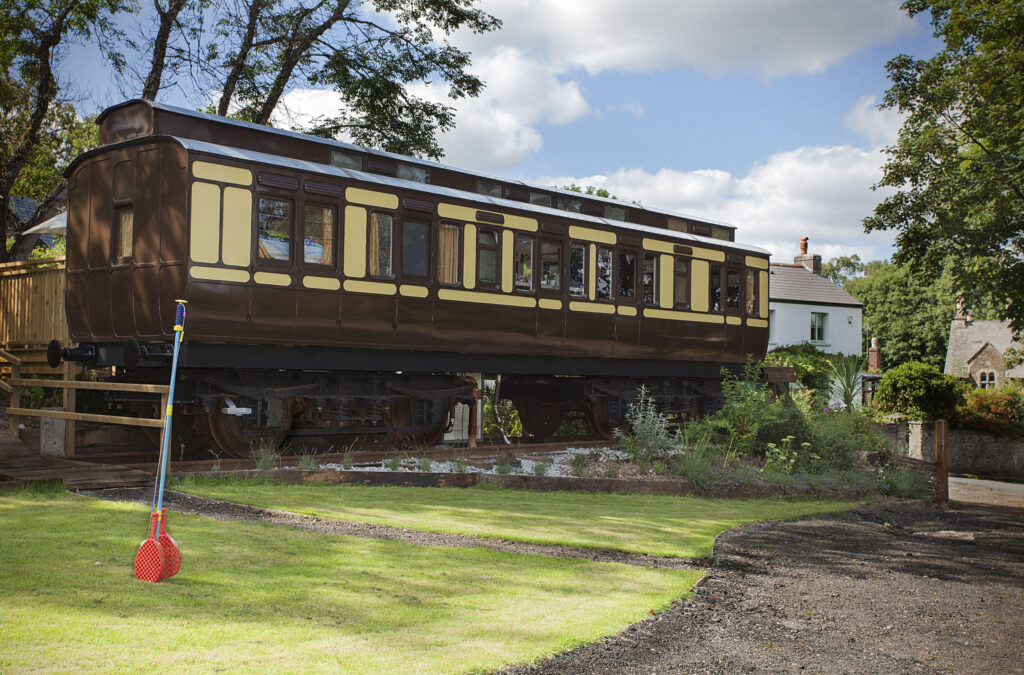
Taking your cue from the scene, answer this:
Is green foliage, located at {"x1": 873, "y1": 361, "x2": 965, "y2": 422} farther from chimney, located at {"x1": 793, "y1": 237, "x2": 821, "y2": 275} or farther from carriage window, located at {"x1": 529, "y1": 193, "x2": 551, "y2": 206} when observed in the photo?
carriage window, located at {"x1": 529, "y1": 193, "x2": 551, "y2": 206}

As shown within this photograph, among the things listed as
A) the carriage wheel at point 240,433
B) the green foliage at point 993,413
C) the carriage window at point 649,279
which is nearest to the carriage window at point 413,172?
the carriage wheel at point 240,433

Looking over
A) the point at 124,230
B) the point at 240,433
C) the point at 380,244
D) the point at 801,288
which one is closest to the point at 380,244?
the point at 380,244

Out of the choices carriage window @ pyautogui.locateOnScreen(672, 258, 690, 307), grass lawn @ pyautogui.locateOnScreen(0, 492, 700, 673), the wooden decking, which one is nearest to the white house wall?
carriage window @ pyautogui.locateOnScreen(672, 258, 690, 307)

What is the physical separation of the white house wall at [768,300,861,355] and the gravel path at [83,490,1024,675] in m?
32.8

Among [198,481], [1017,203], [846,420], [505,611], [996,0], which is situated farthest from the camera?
[1017,203]

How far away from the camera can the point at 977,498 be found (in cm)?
2088

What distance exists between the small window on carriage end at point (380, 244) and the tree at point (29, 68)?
10.7 m

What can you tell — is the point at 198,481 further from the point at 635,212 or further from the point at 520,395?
the point at 635,212

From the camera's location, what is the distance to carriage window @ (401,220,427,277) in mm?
12289

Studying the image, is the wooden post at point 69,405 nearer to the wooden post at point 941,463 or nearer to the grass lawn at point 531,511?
the grass lawn at point 531,511

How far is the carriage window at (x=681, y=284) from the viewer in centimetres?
1662

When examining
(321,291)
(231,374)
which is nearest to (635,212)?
(321,291)

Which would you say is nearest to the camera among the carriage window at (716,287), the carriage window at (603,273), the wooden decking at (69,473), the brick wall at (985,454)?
the wooden decking at (69,473)

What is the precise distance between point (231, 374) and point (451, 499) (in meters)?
3.79
